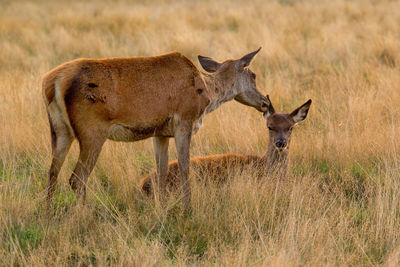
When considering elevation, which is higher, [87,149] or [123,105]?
[123,105]

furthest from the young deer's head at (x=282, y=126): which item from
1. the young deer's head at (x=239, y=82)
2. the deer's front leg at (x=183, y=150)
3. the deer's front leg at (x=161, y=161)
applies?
the deer's front leg at (x=161, y=161)

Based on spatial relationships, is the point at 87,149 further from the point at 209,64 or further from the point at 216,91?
the point at 209,64

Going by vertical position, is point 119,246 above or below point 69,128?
below

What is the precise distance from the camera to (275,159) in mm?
7098

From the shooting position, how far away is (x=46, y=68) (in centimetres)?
1198

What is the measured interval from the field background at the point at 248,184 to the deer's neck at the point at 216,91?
36.7 inches

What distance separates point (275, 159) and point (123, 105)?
2021 mm

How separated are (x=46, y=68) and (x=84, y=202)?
6467 mm

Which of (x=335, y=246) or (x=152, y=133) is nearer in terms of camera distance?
(x=335, y=246)

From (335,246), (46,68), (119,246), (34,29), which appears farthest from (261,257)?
(34,29)

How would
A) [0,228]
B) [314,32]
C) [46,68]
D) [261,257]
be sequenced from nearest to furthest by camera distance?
[261,257], [0,228], [46,68], [314,32]

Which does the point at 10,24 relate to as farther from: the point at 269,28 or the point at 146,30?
the point at 269,28

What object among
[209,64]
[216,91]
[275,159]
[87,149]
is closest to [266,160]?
[275,159]

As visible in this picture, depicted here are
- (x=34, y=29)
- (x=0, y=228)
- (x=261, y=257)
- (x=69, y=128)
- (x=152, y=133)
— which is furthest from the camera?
(x=34, y=29)
